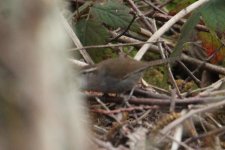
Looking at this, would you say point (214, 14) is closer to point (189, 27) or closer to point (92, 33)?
point (189, 27)

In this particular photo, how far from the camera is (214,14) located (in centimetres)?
415

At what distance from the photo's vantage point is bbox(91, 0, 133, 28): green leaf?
436cm

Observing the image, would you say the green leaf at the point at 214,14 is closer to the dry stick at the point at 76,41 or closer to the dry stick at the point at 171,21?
the dry stick at the point at 171,21

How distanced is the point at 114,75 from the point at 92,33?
0.45 m

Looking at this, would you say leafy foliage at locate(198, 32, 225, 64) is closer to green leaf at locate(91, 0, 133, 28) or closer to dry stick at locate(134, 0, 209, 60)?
dry stick at locate(134, 0, 209, 60)

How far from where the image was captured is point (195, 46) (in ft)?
Answer: 17.2

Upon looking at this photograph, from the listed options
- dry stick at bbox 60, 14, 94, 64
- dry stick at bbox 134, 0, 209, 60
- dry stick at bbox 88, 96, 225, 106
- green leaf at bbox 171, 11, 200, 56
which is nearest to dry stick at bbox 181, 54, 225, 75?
dry stick at bbox 134, 0, 209, 60

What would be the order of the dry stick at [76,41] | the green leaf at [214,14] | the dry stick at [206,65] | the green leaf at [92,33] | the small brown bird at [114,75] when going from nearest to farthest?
the small brown bird at [114,75], the green leaf at [214,14], the dry stick at [76,41], the green leaf at [92,33], the dry stick at [206,65]

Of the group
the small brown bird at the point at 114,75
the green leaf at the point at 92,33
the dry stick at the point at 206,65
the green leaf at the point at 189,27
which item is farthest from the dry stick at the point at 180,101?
the dry stick at the point at 206,65

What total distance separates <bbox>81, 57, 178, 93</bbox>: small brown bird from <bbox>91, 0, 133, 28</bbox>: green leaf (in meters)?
0.35

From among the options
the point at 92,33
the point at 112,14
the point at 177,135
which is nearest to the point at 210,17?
the point at 112,14

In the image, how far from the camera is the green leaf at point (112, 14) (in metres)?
4.36

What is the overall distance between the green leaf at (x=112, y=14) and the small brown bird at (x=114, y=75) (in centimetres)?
35

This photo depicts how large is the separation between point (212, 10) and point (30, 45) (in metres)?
2.54
